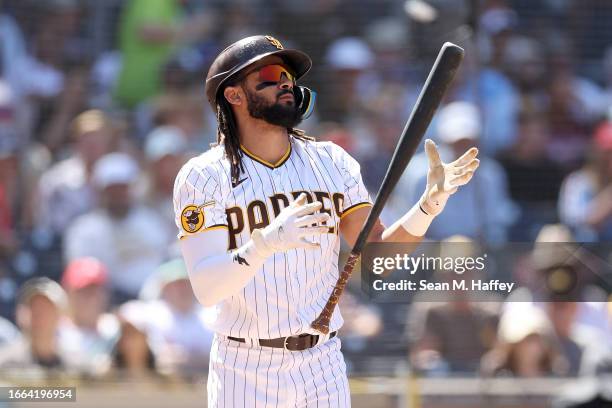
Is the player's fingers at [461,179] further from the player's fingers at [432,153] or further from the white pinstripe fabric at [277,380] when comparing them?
the white pinstripe fabric at [277,380]

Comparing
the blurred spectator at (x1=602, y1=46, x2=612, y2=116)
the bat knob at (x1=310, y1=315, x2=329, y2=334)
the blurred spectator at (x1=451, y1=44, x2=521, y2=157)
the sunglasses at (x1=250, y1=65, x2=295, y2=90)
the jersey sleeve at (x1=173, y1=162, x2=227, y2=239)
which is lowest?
the bat knob at (x1=310, y1=315, x2=329, y2=334)

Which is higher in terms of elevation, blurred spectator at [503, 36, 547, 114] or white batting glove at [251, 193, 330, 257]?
blurred spectator at [503, 36, 547, 114]

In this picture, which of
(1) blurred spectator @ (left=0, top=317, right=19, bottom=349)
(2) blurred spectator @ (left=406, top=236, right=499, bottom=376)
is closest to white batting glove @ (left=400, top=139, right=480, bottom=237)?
(2) blurred spectator @ (left=406, top=236, right=499, bottom=376)

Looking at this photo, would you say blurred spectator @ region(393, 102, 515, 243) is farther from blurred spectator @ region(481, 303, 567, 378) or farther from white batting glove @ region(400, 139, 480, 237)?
white batting glove @ region(400, 139, 480, 237)

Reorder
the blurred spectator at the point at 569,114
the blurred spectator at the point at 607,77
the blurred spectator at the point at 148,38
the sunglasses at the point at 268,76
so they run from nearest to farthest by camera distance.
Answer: the sunglasses at the point at 268,76 < the blurred spectator at the point at 569,114 < the blurred spectator at the point at 148,38 < the blurred spectator at the point at 607,77

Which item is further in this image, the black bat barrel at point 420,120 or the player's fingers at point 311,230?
the black bat barrel at point 420,120

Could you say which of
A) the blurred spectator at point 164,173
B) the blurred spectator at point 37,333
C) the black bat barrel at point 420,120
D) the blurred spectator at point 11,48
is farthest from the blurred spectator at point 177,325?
the black bat barrel at point 420,120

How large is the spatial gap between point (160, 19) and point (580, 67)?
2.89 metres

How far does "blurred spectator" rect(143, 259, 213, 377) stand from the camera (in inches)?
231

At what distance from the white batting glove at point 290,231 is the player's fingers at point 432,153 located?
394 mm

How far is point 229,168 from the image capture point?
11.7 feet

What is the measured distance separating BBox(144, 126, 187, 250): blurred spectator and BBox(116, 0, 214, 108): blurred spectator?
1.89 ft

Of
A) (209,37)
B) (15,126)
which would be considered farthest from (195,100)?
(15,126)

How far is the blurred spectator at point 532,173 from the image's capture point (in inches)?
280
